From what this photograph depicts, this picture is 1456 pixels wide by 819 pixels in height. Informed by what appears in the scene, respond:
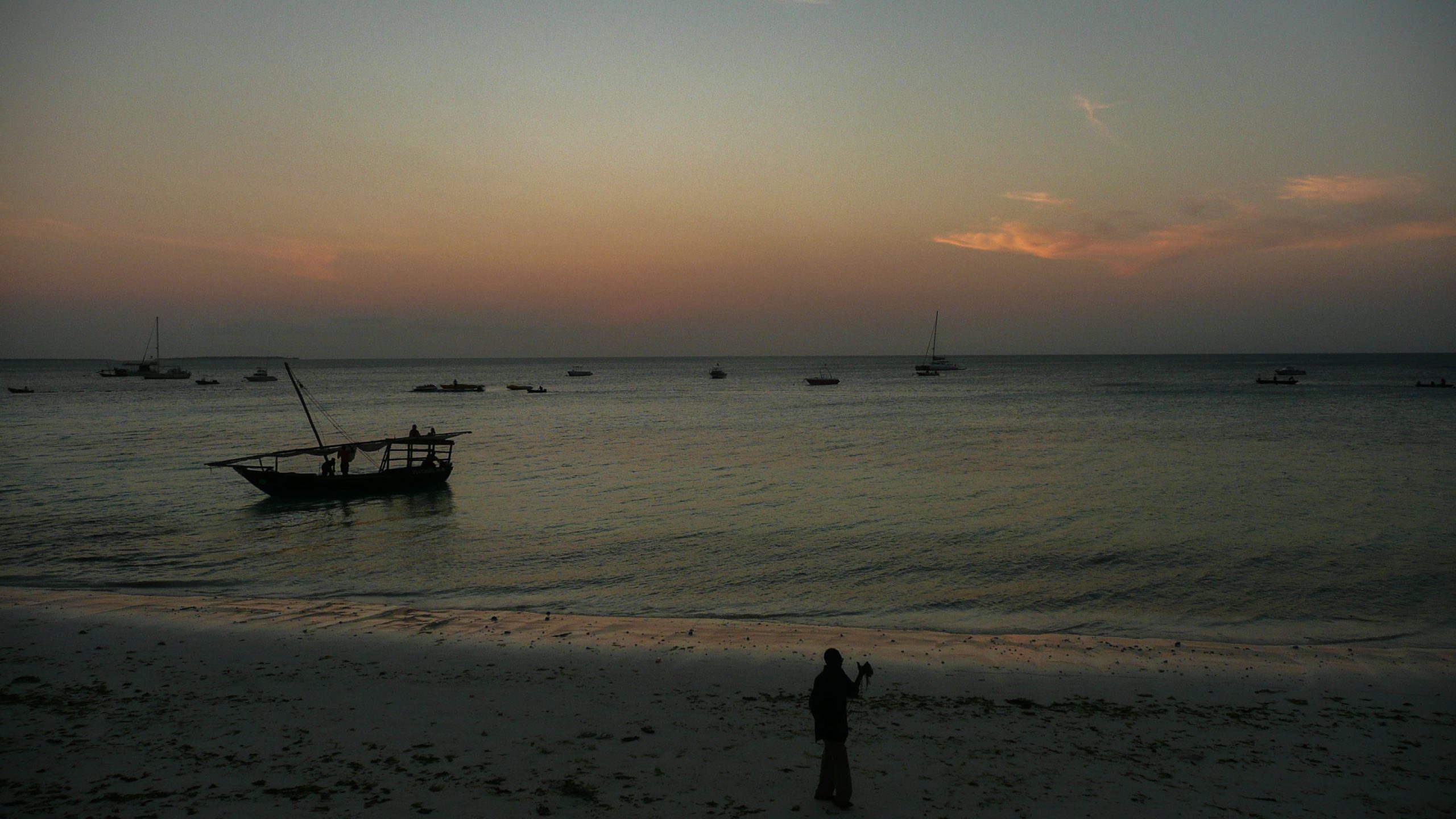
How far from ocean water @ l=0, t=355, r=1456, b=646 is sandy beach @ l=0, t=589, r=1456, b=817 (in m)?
2.99

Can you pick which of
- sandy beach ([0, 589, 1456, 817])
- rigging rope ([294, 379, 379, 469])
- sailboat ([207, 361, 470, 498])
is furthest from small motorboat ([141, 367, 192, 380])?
sandy beach ([0, 589, 1456, 817])

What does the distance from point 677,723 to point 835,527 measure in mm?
16269

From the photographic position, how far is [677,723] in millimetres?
10906

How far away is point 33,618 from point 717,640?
1348 cm

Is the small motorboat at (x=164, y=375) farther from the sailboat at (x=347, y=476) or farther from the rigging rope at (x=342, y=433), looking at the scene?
the sailboat at (x=347, y=476)

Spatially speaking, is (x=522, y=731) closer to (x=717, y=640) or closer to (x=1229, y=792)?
(x=717, y=640)

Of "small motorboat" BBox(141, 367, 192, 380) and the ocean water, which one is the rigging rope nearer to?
the ocean water

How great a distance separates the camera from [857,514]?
28.9 metres

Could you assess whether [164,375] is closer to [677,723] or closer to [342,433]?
[342,433]

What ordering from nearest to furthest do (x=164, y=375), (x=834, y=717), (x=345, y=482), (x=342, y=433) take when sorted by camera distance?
1. (x=834, y=717)
2. (x=345, y=482)
3. (x=342, y=433)
4. (x=164, y=375)

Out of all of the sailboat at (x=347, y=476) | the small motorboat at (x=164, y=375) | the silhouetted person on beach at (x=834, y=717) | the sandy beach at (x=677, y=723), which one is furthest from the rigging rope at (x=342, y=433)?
the small motorboat at (x=164, y=375)

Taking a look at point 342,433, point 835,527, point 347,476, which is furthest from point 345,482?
point 342,433

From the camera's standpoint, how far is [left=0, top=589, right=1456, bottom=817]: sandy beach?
877 centimetres

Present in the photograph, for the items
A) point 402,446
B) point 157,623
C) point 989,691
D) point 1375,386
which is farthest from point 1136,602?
point 1375,386
